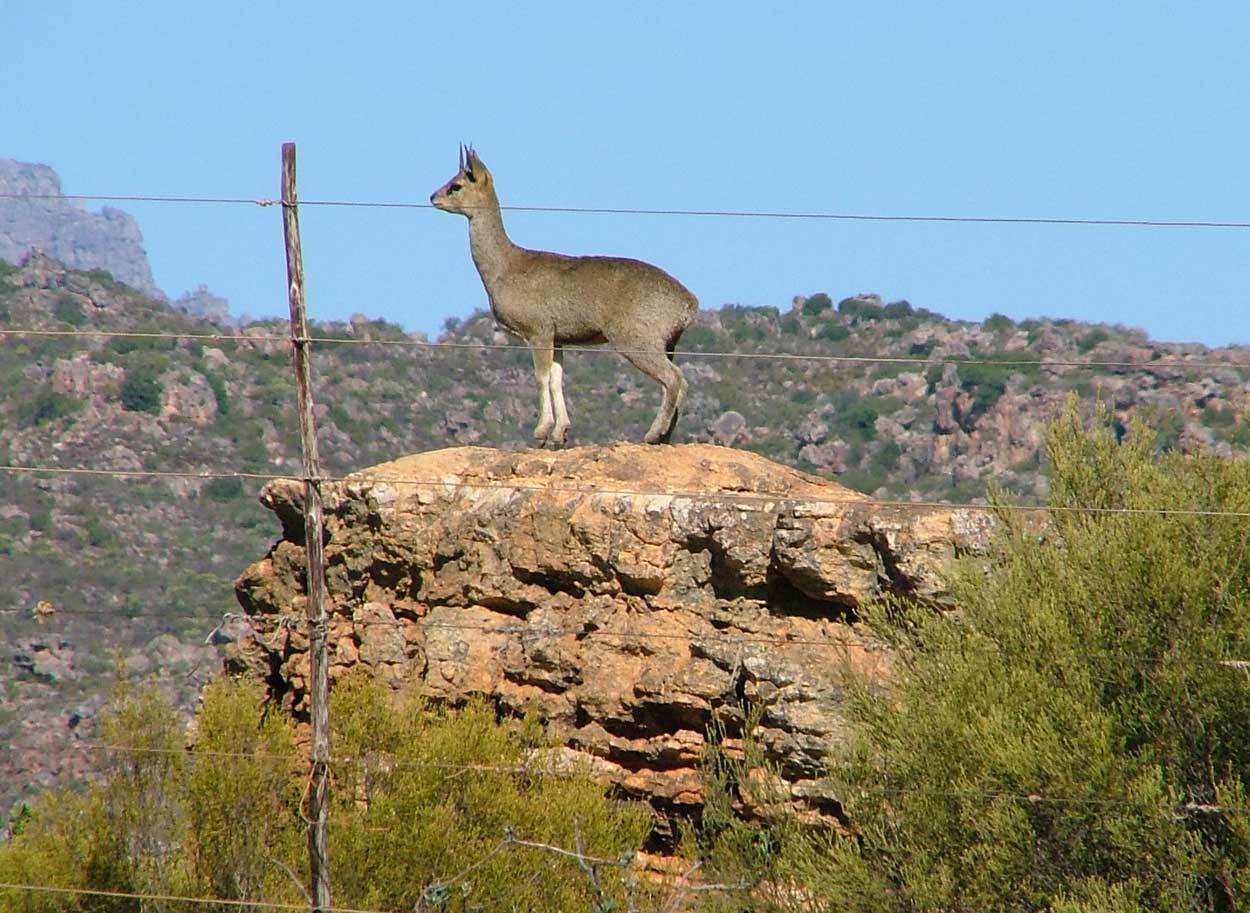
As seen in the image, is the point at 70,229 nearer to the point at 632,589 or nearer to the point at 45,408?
the point at 45,408

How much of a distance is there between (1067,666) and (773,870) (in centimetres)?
290

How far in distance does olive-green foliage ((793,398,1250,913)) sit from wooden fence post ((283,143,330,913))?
3.77 m

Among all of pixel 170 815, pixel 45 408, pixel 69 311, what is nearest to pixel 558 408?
pixel 170 815

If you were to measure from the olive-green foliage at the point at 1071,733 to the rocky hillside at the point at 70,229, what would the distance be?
15262 centimetres

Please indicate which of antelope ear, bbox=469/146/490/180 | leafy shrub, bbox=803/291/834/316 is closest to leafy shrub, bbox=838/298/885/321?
leafy shrub, bbox=803/291/834/316

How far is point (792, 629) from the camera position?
17734 millimetres

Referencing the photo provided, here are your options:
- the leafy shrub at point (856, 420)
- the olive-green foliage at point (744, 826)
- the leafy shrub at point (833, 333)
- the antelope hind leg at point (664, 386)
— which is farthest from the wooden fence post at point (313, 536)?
the leafy shrub at point (833, 333)

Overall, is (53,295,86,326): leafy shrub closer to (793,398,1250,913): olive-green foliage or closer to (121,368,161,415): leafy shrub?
(121,368,161,415): leafy shrub

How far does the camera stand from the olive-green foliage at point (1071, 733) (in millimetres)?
15625

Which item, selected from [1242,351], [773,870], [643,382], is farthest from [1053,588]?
[1242,351]

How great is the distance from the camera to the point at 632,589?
58.6 ft

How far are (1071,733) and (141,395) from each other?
37354 mm

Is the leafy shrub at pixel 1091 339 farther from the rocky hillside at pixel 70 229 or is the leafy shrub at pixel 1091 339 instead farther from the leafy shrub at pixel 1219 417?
the rocky hillside at pixel 70 229

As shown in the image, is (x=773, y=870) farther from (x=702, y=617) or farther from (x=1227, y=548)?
(x=1227, y=548)
